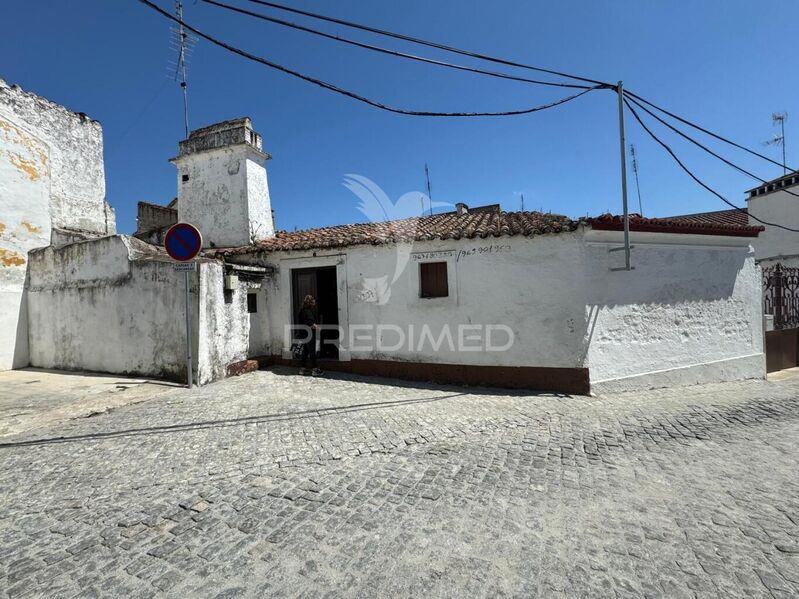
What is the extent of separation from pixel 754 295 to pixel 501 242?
21.2ft

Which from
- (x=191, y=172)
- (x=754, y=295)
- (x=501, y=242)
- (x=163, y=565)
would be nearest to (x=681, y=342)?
(x=754, y=295)

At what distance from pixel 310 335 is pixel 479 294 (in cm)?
381

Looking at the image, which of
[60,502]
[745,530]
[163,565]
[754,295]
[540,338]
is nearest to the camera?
[163,565]

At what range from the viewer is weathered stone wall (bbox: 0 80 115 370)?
30.5 feet

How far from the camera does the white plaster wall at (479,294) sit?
6945 mm

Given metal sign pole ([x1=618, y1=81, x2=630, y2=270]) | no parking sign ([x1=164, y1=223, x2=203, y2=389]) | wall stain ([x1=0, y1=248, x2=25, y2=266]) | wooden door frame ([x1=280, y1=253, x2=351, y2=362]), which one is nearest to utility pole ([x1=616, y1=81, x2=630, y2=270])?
metal sign pole ([x1=618, y1=81, x2=630, y2=270])

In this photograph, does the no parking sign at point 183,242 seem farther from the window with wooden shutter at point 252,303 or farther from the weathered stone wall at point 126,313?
the window with wooden shutter at point 252,303

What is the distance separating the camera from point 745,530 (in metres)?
2.88

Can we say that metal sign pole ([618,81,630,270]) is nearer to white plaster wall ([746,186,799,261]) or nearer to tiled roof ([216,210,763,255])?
tiled roof ([216,210,763,255])

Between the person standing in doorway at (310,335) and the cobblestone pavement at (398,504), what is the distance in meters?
2.69

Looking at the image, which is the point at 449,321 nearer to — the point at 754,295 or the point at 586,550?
the point at 586,550

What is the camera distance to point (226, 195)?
1091 centimetres

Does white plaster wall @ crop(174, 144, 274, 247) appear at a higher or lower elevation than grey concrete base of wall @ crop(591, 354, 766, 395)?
higher

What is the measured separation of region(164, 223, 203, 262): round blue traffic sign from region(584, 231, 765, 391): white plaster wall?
6.79 meters
